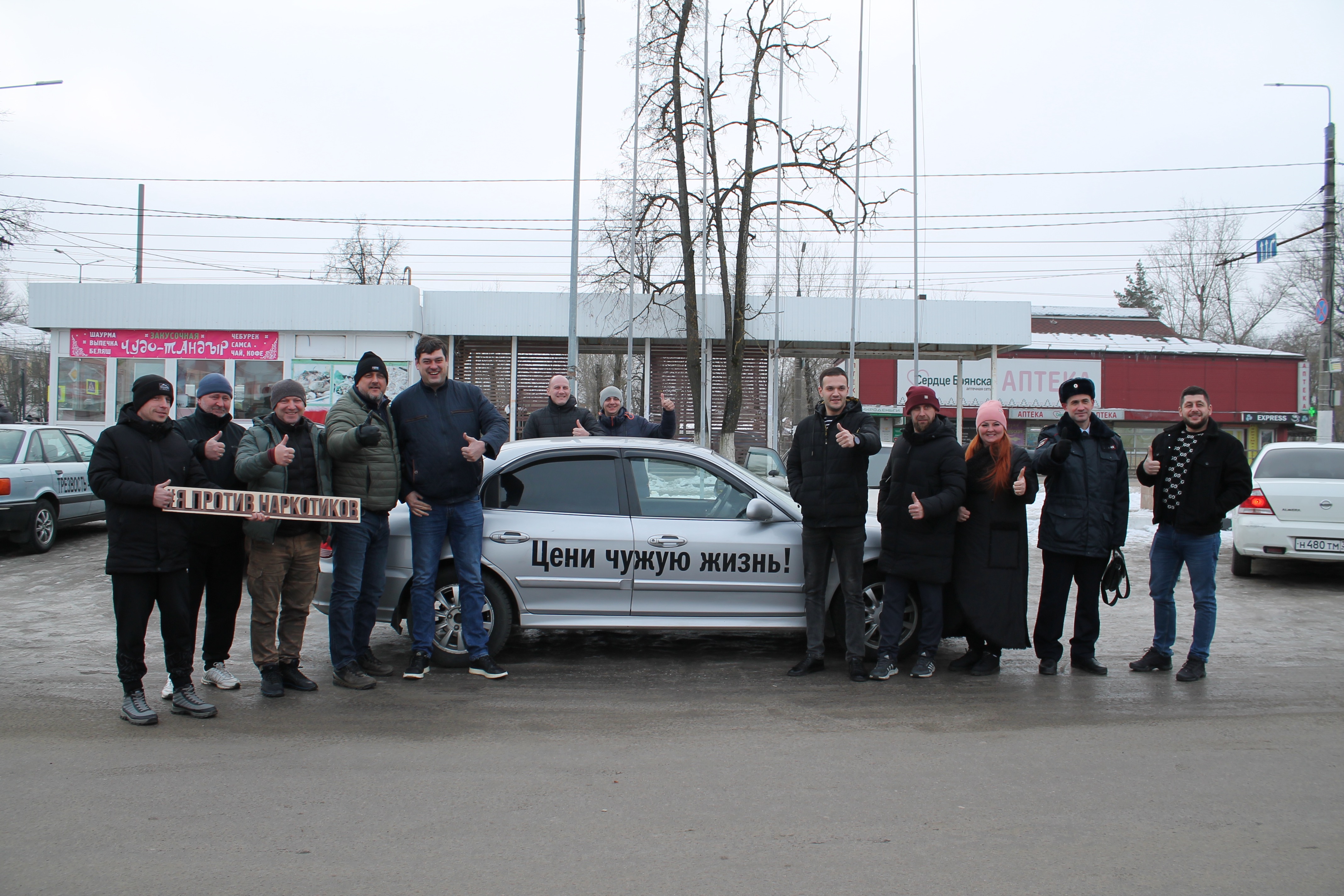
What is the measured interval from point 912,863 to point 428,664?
365cm

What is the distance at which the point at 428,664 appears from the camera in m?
5.89

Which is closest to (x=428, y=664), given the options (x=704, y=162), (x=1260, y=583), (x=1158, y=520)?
(x=1158, y=520)

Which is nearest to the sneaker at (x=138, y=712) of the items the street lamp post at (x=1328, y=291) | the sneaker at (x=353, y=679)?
the sneaker at (x=353, y=679)

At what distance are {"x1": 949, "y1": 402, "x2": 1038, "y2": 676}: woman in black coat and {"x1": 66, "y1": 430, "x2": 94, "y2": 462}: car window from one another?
451 inches

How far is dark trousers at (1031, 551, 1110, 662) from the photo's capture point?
5945 mm

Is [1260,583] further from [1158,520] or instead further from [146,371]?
[146,371]

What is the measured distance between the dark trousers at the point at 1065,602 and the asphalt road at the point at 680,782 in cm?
23

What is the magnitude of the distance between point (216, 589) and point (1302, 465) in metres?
11.0

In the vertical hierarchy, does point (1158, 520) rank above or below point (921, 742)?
above

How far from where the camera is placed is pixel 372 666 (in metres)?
5.78

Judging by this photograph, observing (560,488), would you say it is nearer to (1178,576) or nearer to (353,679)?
(353,679)

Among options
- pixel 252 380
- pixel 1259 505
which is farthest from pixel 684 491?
pixel 252 380

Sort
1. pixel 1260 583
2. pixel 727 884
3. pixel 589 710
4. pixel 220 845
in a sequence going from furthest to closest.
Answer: pixel 1260 583 → pixel 589 710 → pixel 220 845 → pixel 727 884

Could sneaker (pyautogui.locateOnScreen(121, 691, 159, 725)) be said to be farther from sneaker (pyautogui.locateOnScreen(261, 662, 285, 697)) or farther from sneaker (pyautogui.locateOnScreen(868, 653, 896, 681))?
sneaker (pyautogui.locateOnScreen(868, 653, 896, 681))
